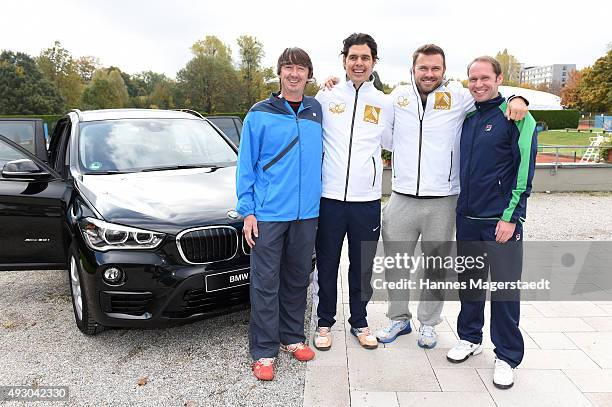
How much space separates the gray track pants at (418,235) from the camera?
10.8ft

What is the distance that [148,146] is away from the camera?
14.3ft

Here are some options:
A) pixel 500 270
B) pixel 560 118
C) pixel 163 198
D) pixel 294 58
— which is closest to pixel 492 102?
pixel 500 270

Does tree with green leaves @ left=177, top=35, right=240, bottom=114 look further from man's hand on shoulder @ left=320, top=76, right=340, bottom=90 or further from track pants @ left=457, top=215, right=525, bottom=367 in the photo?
track pants @ left=457, top=215, right=525, bottom=367

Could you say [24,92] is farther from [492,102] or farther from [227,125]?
[492,102]

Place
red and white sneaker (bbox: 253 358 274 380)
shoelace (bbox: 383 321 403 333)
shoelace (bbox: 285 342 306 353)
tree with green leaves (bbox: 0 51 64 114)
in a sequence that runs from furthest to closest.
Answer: tree with green leaves (bbox: 0 51 64 114)
shoelace (bbox: 383 321 403 333)
shoelace (bbox: 285 342 306 353)
red and white sneaker (bbox: 253 358 274 380)

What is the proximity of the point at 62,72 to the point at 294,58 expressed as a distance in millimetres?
64506

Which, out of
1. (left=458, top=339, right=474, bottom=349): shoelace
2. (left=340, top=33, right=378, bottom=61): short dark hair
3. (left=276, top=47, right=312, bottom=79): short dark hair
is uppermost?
(left=340, top=33, right=378, bottom=61): short dark hair

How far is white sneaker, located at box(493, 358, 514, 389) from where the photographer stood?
2.93 meters

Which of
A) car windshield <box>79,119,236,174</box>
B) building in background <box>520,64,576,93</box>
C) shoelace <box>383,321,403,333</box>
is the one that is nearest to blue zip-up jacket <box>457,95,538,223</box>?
shoelace <box>383,321,403,333</box>

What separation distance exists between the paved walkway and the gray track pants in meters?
0.29

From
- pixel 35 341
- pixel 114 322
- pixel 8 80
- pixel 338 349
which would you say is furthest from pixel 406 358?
pixel 8 80

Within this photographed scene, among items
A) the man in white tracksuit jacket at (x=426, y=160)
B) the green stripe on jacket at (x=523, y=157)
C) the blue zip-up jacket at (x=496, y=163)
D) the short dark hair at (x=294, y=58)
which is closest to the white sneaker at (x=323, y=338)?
the man in white tracksuit jacket at (x=426, y=160)

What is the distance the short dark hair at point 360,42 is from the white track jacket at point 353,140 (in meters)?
0.21

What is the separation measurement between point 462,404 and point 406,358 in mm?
621
